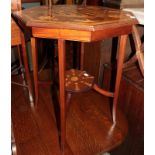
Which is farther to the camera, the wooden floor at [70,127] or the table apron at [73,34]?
the wooden floor at [70,127]

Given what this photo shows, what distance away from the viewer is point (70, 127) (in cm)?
119

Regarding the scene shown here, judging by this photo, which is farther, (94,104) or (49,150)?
(94,104)

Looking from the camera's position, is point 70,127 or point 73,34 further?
point 70,127

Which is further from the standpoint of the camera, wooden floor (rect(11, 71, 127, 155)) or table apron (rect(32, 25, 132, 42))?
wooden floor (rect(11, 71, 127, 155))

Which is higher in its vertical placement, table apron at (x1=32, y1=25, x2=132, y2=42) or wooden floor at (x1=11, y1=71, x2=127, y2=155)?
table apron at (x1=32, y1=25, x2=132, y2=42)

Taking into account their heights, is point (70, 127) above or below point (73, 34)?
below

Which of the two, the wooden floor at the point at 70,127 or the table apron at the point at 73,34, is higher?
the table apron at the point at 73,34

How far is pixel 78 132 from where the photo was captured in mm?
1153

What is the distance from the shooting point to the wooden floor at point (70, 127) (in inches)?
41.7

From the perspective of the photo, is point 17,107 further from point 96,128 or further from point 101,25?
point 101,25

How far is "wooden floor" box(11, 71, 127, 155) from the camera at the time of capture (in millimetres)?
1060

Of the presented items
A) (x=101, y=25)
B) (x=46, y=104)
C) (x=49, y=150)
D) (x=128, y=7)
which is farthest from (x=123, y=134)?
(x=128, y=7)
